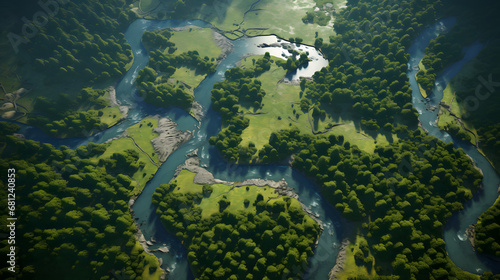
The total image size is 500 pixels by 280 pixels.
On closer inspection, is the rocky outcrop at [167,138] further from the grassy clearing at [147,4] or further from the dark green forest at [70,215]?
the grassy clearing at [147,4]

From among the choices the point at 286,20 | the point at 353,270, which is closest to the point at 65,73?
the point at 286,20

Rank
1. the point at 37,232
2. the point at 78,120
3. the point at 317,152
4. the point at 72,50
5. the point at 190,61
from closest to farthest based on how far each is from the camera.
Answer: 1. the point at 37,232
2. the point at 317,152
3. the point at 78,120
4. the point at 72,50
5. the point at 190,61

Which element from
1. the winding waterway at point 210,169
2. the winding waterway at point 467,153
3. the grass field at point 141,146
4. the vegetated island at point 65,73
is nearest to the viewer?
the winding waterway at point 467,153

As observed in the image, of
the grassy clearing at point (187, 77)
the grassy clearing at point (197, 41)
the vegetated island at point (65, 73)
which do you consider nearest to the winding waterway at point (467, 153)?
the grassy clearing at point (187, 77)

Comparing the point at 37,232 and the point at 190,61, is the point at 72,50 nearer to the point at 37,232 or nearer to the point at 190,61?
the point at 190,61

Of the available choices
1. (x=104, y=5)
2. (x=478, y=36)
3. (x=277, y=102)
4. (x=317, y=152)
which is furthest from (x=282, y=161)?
(x=104, y=5)

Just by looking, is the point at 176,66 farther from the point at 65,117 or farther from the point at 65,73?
the point at 65,117
